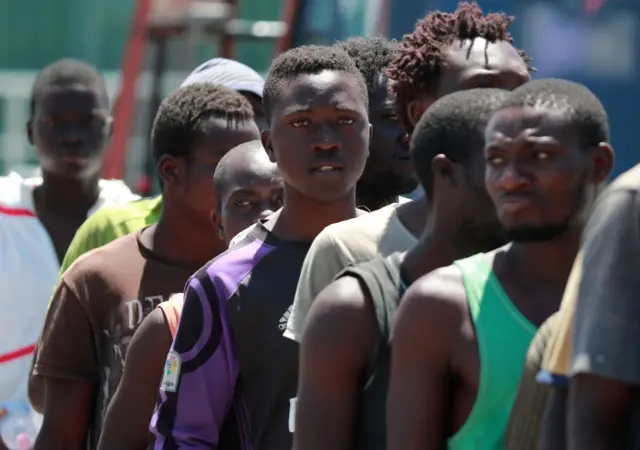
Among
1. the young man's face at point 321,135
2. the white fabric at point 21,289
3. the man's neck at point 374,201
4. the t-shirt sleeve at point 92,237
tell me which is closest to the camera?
the young man's face at point 321,135

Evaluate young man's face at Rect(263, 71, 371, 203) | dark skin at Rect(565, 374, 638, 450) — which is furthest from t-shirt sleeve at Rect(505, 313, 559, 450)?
young man's face at Rect(263, 71, 371, 203)

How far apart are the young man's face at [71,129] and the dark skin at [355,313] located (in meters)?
3.62

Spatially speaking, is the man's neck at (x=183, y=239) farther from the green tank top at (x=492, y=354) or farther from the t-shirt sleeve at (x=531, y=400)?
the t-shirt sleeve at (x=531, y=400)

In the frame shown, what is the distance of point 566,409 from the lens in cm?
282

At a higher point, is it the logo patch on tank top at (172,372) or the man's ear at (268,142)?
the man's ear at (268,142)

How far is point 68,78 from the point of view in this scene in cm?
714

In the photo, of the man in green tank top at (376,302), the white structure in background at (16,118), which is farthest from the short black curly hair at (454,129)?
the white structure in background at (16,118)

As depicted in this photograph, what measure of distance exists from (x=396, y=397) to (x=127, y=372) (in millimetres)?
1406

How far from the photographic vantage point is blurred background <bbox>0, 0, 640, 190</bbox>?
5922 mm

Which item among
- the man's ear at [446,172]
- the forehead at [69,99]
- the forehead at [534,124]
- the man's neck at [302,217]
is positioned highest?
the forehead at [534,124]

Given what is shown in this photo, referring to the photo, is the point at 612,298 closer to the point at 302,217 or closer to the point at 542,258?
the point at 542,258

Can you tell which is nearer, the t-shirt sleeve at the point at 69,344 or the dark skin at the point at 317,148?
the dark skin at the point at 317,148

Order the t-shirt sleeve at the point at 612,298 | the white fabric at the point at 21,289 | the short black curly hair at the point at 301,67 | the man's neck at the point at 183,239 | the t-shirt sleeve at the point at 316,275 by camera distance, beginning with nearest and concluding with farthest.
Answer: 1. the t-shirt sleeve at the point at 612,298
2. the t-shirt sleeve at the point at 316,275
3. the short black curly hair at the point at 301,67
4. the man's neck at the point at 183,239
5. the white fabric at the point at 21,289

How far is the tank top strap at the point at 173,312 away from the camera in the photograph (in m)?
4.42
